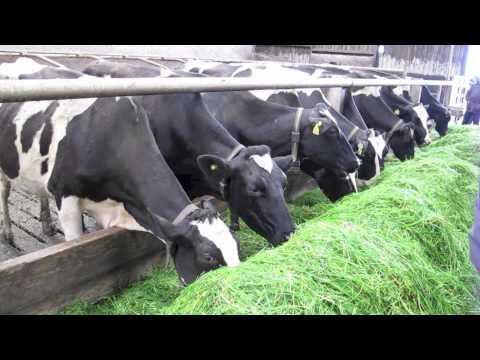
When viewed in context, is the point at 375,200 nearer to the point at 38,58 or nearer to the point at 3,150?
the point at 3,150

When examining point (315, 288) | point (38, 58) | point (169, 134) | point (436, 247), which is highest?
point (38, 58)

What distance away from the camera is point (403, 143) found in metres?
6.76

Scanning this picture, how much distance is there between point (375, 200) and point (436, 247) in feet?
1.95

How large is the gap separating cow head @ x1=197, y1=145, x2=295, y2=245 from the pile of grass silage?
1.19 ft

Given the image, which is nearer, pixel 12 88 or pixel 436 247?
pixel 12 88

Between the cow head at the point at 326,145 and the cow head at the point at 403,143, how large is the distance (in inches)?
101

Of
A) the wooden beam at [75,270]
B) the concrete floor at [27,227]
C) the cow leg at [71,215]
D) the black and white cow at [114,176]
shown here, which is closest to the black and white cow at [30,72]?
the concrete floor at [27,227]

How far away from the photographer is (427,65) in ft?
52.5

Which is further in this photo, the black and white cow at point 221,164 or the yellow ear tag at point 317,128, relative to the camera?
the yellow ear tag at point 317,128

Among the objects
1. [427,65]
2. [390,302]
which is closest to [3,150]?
[390,302]

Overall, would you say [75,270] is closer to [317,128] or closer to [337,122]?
[317,128]

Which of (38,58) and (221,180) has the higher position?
(38,58)

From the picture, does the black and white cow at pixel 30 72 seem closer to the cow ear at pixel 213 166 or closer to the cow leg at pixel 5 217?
the cow leg at pixel 5 217

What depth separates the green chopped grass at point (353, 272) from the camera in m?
2.04
